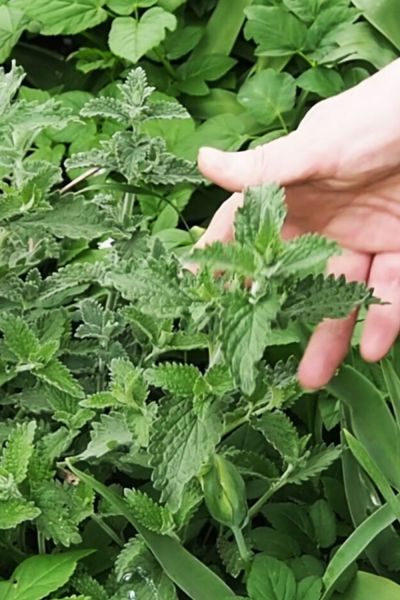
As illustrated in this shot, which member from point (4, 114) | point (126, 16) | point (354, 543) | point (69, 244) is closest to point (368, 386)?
point (354, 543)

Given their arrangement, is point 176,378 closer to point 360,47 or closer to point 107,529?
point 107,529

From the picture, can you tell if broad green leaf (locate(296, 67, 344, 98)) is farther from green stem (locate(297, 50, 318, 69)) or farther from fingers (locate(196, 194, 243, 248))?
fingers (locate(196, 194, 243, 248))

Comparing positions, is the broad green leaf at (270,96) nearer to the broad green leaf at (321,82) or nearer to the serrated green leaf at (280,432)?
the broad green leaf at (321,82)

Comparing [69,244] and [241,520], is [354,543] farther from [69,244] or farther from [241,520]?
[69,244]

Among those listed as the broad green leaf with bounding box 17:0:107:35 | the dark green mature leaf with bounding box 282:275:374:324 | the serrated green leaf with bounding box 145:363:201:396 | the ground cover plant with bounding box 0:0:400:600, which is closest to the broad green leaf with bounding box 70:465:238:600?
the ground cover plant with bounding box 0:0:400:600

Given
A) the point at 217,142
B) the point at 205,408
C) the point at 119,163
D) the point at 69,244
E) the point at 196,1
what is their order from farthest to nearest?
the point at 196,1, the point at 217,142, the point at 69,244, the point at 119,163, the point at 205,408

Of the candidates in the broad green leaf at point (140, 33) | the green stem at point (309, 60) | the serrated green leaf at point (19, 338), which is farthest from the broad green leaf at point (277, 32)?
the serrated green leaf at point (19, 338)
